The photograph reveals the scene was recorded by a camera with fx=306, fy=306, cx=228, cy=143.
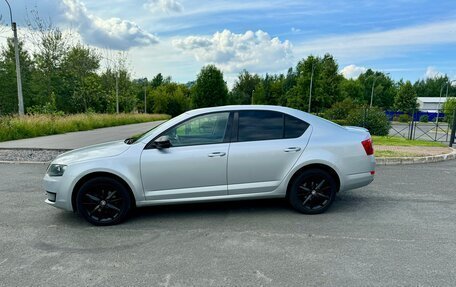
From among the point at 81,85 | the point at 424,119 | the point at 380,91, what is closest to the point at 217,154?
the point at 81,85

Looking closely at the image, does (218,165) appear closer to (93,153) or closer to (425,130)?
(93,153)

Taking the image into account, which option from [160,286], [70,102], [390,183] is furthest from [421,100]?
[160,286]

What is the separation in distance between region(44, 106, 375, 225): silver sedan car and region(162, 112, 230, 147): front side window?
0.01 meters

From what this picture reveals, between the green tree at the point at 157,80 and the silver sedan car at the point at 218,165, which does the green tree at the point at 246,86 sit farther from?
the silver sedan car at the point at 218,165

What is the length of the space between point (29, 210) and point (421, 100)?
10507 cm

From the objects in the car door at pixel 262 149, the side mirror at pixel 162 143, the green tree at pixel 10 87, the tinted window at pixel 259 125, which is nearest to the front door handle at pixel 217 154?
the car door at pixel 262 149

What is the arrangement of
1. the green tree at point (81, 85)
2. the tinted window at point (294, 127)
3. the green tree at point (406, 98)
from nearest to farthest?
the tinted window at point (294, 127), the green tree at point (81, 85), the green tree at point (406, 98)

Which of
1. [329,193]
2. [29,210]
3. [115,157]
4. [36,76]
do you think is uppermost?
[36,76]

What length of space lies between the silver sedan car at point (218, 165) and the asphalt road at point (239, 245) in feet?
1.13

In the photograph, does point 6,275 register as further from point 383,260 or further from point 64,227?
point 383,260

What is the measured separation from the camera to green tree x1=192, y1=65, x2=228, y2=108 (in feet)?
195

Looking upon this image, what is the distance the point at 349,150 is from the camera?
181 inches

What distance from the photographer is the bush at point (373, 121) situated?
18234 millimetres

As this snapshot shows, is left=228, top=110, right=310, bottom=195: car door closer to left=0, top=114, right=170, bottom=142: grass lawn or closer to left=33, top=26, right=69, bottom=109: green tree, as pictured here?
left=0, top=114, right=170, bottom=142: grass lawn
